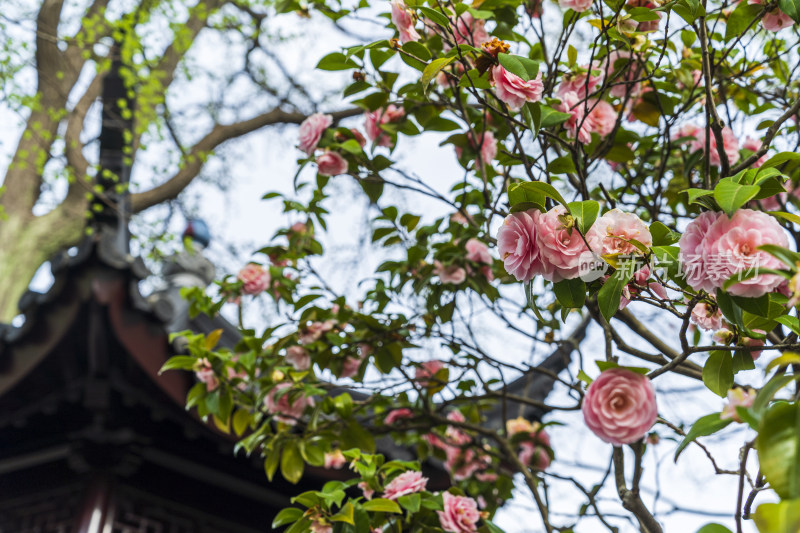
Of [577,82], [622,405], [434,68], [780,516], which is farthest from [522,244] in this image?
[577,82]

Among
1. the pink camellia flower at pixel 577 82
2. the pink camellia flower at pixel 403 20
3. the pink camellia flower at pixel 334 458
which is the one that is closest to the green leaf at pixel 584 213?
the pink camellia flower at pixel 403 20

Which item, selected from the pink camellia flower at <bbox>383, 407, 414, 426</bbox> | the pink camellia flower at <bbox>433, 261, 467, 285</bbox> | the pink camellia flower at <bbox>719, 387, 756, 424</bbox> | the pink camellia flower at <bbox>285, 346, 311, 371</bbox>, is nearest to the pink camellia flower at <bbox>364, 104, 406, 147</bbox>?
the pink camellia flower at <bbox>433, 261, 467, 285</bbox>

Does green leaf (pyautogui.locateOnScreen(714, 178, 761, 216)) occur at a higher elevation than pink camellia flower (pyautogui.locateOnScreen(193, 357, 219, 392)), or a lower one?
lower

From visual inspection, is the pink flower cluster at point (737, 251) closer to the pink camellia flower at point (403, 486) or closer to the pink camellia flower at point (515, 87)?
the pink camellia flower at point (515, 87)

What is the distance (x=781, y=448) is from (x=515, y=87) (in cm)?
82

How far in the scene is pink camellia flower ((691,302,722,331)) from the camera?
1.26 meters


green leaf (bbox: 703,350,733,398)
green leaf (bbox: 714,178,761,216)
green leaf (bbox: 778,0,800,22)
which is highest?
green leaf (bbox: 778,0,800,22)

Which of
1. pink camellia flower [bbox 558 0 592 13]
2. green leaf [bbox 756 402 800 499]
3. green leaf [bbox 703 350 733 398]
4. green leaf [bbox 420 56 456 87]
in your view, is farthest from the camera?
pink camellia flower [bbox 558 0 592 13]

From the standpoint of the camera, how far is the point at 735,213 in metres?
0.95

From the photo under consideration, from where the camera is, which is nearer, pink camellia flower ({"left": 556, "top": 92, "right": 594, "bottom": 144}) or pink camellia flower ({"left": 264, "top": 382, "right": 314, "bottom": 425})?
pink camellia flower ({"left": 556, "top": 92, "right": 594, "bottom": 144})

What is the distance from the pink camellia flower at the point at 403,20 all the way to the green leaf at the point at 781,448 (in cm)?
112

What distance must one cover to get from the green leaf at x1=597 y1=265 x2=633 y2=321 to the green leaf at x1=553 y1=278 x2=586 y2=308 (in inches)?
1.7

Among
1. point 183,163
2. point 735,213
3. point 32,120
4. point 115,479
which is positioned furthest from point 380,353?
point 32,120

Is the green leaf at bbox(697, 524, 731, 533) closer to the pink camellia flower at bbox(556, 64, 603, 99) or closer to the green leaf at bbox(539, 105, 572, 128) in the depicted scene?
the green leaf at bbox(539, 105, 572, 128)
